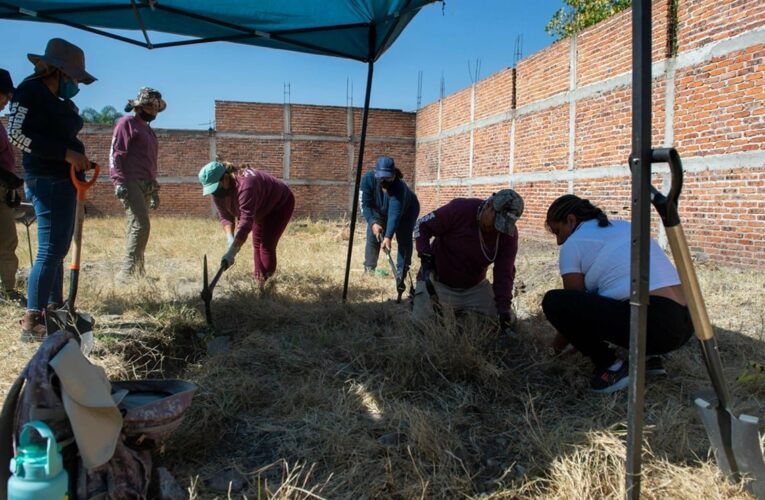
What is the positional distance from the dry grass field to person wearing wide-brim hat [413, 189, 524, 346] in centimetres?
23

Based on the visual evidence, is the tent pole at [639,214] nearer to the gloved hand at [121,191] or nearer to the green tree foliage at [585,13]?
the gloved hand at [121,191]

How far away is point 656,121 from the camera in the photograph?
759cm

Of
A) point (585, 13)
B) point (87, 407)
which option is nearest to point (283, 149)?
point (585, 13)

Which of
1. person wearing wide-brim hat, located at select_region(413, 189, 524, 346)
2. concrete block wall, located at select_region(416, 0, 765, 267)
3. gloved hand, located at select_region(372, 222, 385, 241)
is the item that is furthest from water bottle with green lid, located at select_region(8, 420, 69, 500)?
concrete block wall, located at select_region(416, 0, 765, 267)

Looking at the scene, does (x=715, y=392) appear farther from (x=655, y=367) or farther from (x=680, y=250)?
(x=655, y=367)

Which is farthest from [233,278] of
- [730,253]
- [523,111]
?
[523,111]

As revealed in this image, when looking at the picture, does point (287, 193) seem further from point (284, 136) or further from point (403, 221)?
point (284, 136)

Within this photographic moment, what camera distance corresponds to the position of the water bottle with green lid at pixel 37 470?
134 cm

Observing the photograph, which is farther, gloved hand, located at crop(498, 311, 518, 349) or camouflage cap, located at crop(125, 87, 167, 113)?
camouflage cap, located at crop(125, 87, 167, 113)

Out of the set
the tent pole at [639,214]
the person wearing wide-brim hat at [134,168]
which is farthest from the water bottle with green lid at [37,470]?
the person wearing wide-brim hat at [134,168]

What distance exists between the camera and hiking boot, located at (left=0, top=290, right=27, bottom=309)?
146 inches

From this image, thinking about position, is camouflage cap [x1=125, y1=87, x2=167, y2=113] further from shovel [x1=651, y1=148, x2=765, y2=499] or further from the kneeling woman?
shovel [x1=651, y1=148, x2=765, y2=499]

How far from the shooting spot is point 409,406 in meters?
2.37

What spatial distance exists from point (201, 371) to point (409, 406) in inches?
47.2
